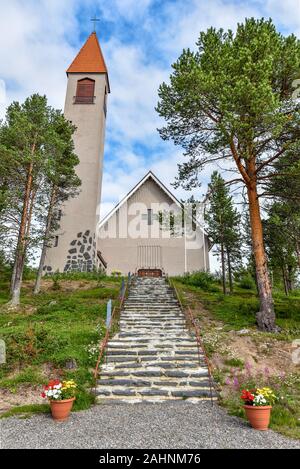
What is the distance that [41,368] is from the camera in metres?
7.86

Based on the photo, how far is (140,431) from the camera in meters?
5.07

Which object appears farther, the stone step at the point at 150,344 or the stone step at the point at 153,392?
the stone step at the point at 150,344

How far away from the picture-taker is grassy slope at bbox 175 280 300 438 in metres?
6.13

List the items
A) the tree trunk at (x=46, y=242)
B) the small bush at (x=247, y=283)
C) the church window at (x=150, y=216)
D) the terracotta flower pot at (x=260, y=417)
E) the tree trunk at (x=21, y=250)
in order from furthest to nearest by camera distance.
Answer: the small bush at (x=247, y=283) < the church window at (x=150, y=216) < the tree trunk at (x=46, y=242) < the tree trunk at (x=21, y=250) < the terracotta flower pot at (x=260, y=417)

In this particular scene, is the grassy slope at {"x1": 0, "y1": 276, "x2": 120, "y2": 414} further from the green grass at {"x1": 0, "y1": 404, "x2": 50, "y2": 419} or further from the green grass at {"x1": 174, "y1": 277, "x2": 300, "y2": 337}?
the green grass at {"x1": 174, "y1": 277, "x2": 300, "y2": 337}

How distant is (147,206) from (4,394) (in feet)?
55.0

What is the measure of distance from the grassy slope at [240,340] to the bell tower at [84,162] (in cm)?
797

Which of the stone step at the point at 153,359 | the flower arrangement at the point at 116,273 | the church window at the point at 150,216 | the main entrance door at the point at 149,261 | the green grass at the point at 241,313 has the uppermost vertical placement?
the church window at the point at 150,216

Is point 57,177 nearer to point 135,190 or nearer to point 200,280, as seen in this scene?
point 135,190

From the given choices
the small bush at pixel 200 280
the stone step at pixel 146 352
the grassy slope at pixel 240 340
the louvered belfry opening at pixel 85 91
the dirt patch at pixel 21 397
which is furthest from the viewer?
the louvered belfry opening at pixel 85 91

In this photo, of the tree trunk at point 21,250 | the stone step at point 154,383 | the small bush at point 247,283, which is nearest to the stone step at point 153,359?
the stone step at point 154,383

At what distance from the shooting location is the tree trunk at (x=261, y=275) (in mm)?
10516

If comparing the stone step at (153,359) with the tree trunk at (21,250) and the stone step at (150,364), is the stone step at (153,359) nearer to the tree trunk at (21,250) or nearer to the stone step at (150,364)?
the stone step at (150,364)
